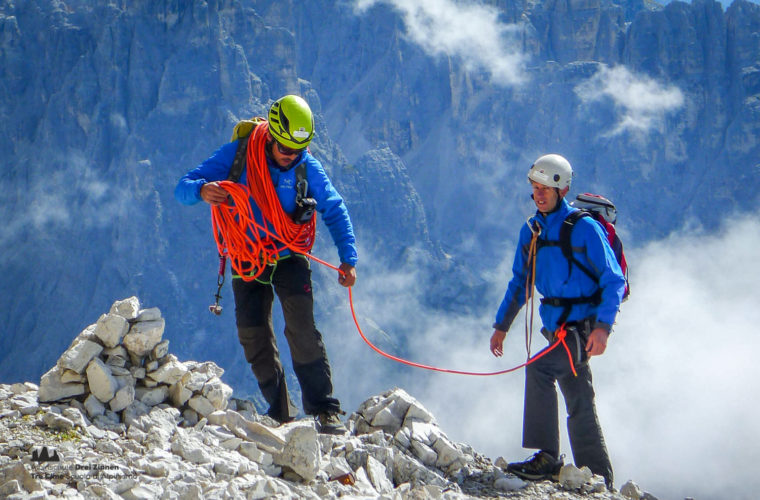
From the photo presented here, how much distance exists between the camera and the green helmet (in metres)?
5.23

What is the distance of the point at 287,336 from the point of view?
216 inches

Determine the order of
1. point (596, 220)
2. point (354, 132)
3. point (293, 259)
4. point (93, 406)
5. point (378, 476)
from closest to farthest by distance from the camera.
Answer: point (378, 476) → point (93, 406) → point (293, 259) → point (596, 220) → point (354, 132)

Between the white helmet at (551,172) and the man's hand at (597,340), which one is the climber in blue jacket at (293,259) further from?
the man's hand at (597,340)

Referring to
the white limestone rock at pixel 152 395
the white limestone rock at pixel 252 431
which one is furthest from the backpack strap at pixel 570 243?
the white limestone rock at pixel 152 395

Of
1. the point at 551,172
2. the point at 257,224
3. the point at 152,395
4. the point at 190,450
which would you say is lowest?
the point at 190,450

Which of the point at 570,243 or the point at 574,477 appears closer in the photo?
the point at 574,477

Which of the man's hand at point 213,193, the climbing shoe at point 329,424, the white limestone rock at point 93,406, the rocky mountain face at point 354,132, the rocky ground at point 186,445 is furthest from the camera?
the rocky mountain face at point 354,132

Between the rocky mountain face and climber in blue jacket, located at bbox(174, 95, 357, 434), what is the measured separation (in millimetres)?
67023

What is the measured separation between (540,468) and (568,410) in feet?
1.68

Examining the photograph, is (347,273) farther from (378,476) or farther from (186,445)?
(186,445)

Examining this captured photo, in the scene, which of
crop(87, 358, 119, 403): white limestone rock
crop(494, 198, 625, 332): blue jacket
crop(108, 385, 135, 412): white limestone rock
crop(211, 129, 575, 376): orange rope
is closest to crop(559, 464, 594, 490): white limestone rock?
crop(211, 129, 575, 376): orange rope

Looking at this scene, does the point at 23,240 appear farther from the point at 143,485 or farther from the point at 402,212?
the point at 143,485

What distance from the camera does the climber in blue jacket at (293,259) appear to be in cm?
546

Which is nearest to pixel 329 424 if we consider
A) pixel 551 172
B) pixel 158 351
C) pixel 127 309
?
pixel 158 351
